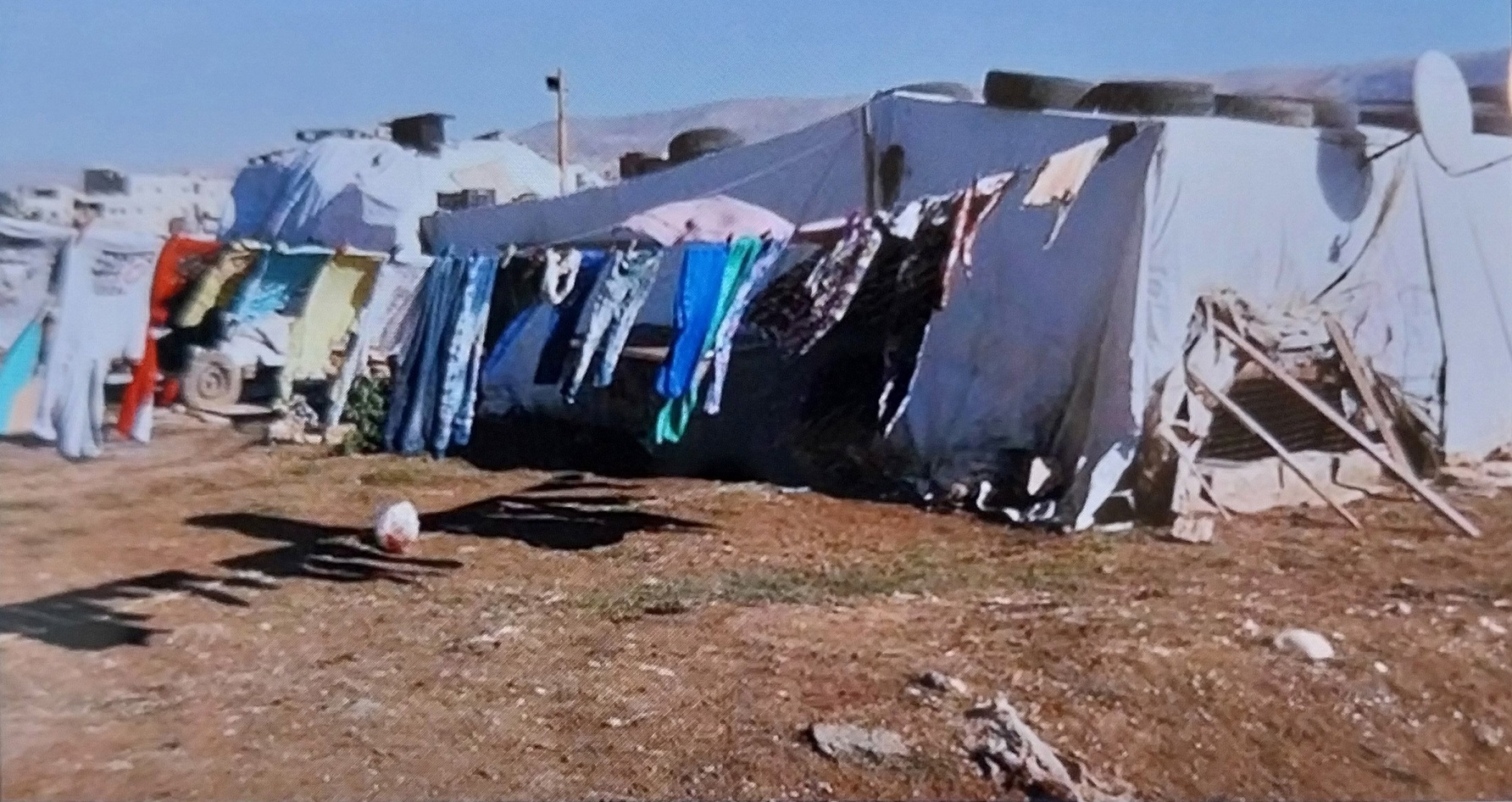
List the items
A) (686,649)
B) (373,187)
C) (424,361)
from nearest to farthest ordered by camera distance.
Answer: (686,649), (424,361), (373,187)

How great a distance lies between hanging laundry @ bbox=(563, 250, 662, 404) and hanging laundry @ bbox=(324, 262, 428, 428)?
111 cm

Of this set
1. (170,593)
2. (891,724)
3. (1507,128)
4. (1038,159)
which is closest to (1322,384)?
(1507,128)

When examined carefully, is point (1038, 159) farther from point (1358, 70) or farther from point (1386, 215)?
point (1386, 215)

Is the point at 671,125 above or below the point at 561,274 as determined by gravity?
above

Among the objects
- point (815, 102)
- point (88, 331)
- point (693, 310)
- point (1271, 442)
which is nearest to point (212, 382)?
point (88, 331)

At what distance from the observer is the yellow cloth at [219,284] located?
5594 millimetres

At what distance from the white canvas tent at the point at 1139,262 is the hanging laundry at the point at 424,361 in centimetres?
97

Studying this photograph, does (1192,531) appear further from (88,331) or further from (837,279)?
(88,331)

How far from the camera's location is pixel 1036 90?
227 inches

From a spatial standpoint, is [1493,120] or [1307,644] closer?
[1307,644]

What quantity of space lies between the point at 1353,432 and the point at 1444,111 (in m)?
1.24

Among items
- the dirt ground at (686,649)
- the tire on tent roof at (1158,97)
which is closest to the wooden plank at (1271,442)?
the dirt ground at (686,649)

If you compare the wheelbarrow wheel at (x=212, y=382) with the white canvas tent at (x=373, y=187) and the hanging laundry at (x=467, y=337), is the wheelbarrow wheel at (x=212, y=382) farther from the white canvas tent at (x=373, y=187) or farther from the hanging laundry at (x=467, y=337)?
the hanging laundry at (x=467, y=337)

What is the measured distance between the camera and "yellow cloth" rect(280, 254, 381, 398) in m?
6.52
